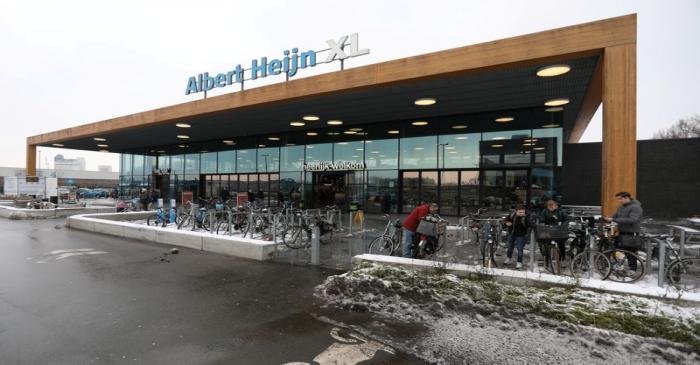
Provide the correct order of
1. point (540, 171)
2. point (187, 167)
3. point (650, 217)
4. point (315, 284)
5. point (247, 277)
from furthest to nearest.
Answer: point (187, 167)
point (650, 217)
point (540, 171)
point (247, 277)
point (315, 284)

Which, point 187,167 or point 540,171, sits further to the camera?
point 187,167

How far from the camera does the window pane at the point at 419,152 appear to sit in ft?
56.3

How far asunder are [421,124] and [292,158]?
340 inches

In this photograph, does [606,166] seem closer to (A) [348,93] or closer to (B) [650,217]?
(A) [348,93]

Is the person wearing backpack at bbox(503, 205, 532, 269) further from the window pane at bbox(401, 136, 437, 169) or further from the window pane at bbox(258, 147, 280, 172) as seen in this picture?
the window pane at bbox(258, 147, 280, 172)

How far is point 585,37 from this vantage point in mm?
7934

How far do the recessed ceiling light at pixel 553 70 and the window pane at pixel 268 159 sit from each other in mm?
16423

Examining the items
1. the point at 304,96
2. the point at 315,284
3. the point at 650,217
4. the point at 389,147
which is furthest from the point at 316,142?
the point at 650,217

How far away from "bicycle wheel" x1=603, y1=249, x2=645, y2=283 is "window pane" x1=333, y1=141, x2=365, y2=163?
531 inches

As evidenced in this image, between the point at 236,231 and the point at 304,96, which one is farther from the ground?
the point at 304,96

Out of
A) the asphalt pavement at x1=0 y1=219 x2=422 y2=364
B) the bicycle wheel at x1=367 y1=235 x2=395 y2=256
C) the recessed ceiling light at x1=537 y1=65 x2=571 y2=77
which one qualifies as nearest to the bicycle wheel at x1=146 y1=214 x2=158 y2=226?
the asphalt pavement at x1=0 y1=219 x2=422 y2=364

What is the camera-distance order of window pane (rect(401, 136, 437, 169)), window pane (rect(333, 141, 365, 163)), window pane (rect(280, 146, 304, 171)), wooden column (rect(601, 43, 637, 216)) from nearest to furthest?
1. wooden column (rect(601, 43, 637, 216))
2. window pane (rect(401, 136, 437, 169))
3. window pane (rect(333, 141, 365, 163))
4. window pane (rect(280, 146, 304, 171))

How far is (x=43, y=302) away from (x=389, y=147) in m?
15.2

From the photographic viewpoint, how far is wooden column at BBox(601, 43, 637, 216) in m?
7.46
